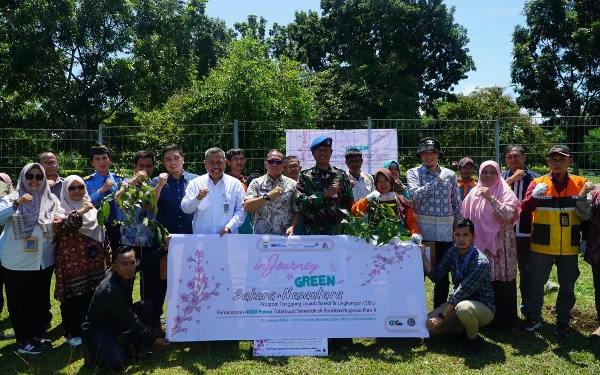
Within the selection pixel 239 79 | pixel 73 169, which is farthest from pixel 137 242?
pixel 239 79

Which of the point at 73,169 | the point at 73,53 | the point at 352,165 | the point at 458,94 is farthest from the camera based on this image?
the point at 458,94

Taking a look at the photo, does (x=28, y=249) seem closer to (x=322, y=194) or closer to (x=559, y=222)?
(x=322, y=194)

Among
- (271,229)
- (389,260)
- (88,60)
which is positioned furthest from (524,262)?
(88,60)

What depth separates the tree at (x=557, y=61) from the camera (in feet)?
78.9

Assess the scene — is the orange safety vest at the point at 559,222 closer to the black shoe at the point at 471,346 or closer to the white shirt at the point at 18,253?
the black shoe at the point at 471,346

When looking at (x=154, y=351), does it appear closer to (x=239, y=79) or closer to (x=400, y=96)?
(x=239, y=79)

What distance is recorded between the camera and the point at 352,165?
5.57 m

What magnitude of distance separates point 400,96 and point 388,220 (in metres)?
19.7

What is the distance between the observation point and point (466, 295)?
4.55m

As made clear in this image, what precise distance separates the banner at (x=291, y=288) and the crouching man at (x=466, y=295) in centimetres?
26

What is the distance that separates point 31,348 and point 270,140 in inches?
211

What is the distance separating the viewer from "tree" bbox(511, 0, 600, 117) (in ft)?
78.9

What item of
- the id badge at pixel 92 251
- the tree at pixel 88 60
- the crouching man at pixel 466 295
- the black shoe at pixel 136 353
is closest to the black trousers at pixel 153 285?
the id badge at pixel 92 251

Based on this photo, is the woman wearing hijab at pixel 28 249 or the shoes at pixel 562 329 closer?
the woman wearing hijab at pixel 28 249
